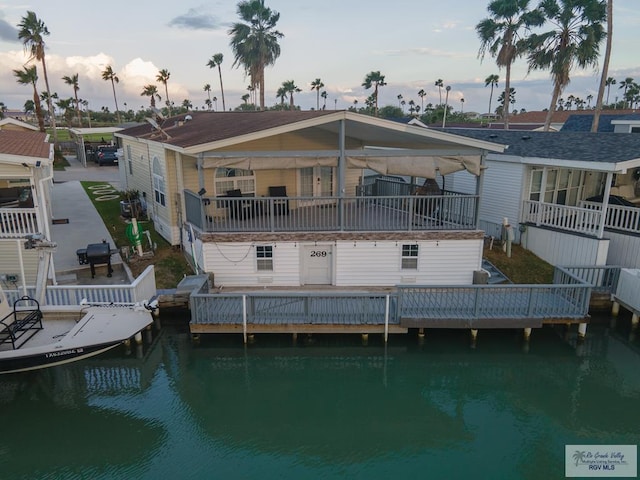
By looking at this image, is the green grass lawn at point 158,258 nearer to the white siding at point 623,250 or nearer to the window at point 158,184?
the window at point 158,184

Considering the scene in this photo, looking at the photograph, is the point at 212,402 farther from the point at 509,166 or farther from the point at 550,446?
the point at 509,166

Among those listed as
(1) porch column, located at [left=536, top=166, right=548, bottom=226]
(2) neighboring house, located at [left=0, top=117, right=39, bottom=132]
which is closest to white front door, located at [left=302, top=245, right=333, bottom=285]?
(1) porch column, located at [left=536, top=166, right=548, bottom=226]

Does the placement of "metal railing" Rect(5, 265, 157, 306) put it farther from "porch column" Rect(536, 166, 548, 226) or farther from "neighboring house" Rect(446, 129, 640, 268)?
"porch column" Rect(536, 166, 548, 226)

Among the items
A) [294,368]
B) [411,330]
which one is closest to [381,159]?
[411,330]

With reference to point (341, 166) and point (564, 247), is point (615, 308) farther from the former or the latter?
point (341, 166)

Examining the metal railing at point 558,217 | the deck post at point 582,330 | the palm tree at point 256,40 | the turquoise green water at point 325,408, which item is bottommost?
the turquoise green water at point 325,408

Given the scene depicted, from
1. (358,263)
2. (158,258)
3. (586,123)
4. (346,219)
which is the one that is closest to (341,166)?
(346,219)

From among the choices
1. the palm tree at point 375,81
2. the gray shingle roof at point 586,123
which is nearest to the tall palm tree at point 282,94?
the palm tree at point 375,81
